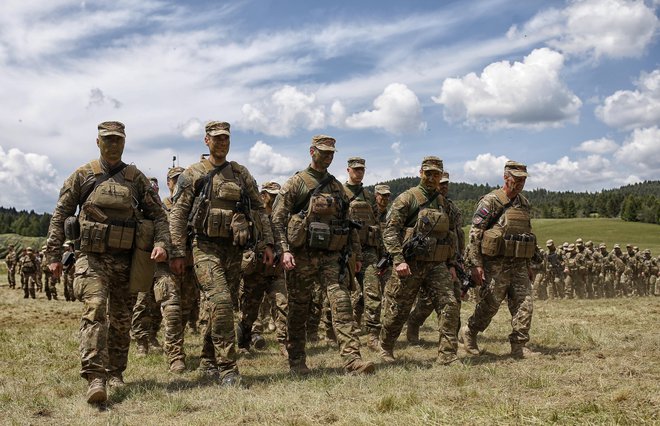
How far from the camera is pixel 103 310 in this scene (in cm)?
590

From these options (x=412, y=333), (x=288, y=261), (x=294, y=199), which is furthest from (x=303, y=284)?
(x=412, y=333)

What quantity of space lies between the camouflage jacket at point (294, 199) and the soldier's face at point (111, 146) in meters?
1.89

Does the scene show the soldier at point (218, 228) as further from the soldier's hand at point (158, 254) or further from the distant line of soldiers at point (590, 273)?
the distant line of soldiers at point (590, 273)

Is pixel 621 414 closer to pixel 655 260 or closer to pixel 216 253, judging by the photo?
pixel 216 253

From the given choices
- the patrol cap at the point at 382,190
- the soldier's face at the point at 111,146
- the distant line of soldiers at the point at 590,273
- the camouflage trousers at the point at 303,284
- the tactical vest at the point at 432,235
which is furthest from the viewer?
the distant line of soldiers at the point at 590,273

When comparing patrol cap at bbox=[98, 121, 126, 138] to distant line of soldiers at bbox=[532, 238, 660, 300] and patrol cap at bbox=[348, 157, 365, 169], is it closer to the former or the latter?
patrol cap at bbox=[348, 157, 365, 169]

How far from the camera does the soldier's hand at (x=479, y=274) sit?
830cm

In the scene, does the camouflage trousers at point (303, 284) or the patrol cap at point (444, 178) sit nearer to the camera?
the camouflage trousers at point (303, 284)

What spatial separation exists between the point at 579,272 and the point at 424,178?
19441 millimetres

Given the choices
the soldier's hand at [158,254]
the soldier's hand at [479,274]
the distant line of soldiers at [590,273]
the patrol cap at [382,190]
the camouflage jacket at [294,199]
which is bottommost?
the distant line of soldiers at [590,273]

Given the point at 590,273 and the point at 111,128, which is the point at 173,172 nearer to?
the point at 111,128

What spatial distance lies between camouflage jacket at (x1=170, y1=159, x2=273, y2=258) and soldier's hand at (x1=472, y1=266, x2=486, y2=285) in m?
3.02

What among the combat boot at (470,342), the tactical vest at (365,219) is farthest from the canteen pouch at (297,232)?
the combat boot at (470,342)

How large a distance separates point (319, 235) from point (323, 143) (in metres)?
1.15
